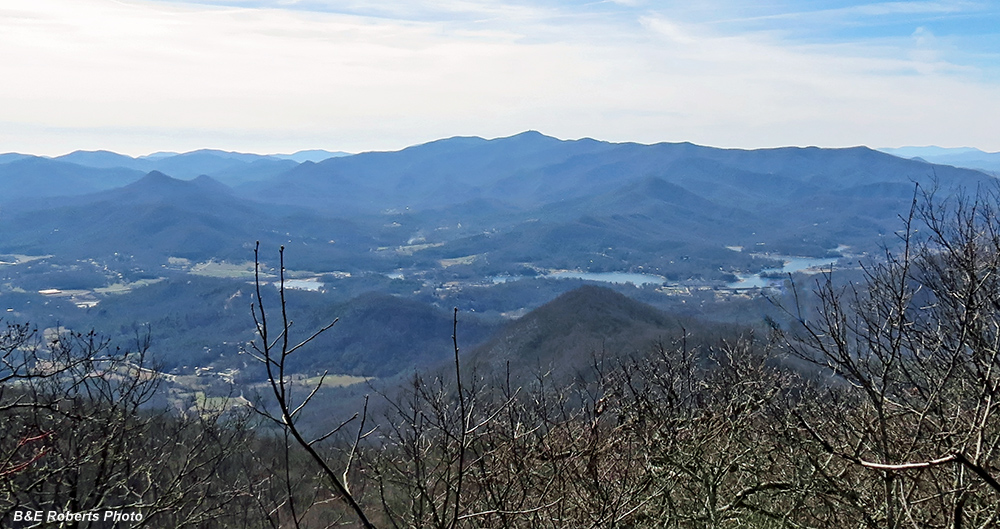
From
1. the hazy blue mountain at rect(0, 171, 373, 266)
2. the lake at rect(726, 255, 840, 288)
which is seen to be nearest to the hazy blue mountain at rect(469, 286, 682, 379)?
the lake at rect(726, 255, 840, 288)

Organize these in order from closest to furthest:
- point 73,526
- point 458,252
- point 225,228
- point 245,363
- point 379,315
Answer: point 73,526
point 245,363
point 379,315
point 458,252
point 225,228

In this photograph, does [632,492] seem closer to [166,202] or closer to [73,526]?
[73,526]

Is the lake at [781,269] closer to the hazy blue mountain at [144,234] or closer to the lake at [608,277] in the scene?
the lake at [608,277]

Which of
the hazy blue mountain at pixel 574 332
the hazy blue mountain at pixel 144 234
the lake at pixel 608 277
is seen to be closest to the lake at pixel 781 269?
the lake at pixel 608 277

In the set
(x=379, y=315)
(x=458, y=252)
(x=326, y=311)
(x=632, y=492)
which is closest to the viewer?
(x=632, y=492)

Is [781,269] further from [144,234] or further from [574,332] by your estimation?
[144,234]

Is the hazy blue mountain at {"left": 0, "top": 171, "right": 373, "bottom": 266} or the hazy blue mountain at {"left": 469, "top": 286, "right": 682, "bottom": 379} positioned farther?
the hazy blue mountain at {"left": 0, "top": 171, "right": 373, "bottom": 266}

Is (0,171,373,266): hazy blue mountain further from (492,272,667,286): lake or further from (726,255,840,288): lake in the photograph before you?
(726,255,840,288): lake

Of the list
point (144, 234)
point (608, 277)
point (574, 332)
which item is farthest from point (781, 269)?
point (144, 234)

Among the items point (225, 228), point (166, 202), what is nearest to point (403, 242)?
point (225, 228)

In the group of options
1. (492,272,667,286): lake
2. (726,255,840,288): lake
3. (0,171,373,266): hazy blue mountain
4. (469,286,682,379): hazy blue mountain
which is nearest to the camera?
(469,286,682,379): hazy blue mountain

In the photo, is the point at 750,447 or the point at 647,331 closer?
the point at 750,447
